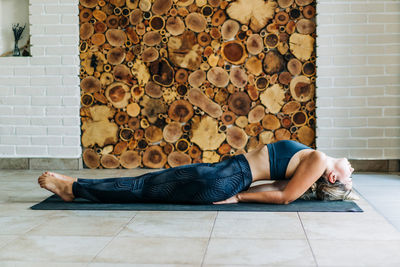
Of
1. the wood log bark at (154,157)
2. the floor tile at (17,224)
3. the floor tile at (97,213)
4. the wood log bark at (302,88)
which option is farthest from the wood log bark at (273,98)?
the floor tile at (17,224)

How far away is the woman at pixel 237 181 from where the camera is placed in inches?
108

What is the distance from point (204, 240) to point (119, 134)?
8.40ft

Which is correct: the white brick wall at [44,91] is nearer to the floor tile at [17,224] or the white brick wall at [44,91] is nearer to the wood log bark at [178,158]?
the wood log bark at [178,158]

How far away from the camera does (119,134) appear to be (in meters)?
4.57

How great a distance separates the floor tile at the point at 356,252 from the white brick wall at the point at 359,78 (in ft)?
7.66

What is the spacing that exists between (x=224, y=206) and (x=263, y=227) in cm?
49

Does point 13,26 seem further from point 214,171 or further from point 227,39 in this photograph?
point 214,171

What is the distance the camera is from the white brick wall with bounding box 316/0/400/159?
4324mm

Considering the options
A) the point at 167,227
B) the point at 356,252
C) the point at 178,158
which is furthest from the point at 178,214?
the point at 178,158

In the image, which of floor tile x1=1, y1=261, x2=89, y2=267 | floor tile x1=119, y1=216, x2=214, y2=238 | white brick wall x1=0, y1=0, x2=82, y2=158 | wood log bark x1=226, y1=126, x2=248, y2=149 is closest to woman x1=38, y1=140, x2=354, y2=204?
floor tile x1=119, y1=216, x2=214, y2=238

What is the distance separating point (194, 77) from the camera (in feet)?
14.6

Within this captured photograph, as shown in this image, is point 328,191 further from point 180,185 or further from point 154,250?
point 154,250

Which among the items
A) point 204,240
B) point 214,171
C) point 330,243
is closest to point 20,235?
point 204,240

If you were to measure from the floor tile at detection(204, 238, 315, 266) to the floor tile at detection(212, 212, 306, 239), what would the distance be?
0.29ft
